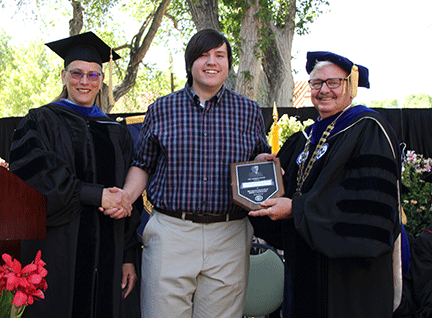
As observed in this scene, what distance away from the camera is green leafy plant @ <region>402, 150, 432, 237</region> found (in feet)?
16.5

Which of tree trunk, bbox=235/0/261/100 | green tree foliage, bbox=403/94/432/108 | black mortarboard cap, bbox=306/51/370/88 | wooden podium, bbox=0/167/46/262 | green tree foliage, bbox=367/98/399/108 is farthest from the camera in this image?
green tree foliage, bbox=367/98/399/108

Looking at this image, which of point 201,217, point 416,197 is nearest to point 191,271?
point 201,217

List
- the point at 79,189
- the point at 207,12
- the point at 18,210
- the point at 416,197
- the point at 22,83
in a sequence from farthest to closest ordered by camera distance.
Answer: the point at 22,83
the point at 207,12
the point at 416,197
the point at 79,189
the point at 18,210

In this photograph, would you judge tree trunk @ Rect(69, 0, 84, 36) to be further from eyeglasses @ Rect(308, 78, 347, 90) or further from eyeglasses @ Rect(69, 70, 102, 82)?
eyeglasses @ Rect(308, 78, 347, 90)

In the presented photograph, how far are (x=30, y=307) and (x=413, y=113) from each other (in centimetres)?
1004

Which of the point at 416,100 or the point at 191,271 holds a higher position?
the point at 416,100

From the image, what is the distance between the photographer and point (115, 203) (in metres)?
2.29

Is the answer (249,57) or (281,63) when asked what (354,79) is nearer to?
(249,57)

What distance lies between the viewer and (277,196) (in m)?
2.25

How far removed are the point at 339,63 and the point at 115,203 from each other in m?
1.47

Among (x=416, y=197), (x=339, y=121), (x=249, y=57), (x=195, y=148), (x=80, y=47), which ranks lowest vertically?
(x=416, y=197)

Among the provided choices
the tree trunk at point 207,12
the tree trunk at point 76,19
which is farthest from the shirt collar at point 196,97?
the tree trunk at point 76,19

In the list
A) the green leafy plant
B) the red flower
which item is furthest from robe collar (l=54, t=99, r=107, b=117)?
the green leafy plant

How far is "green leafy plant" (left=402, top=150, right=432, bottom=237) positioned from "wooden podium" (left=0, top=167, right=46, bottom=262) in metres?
4.23
